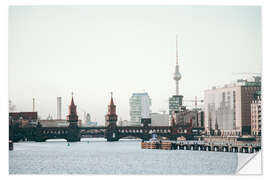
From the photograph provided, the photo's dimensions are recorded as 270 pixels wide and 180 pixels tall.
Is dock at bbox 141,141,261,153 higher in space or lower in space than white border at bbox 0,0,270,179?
lower

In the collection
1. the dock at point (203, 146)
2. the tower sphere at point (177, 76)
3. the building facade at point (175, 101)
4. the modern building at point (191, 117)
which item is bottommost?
the dock at point (203, 146)

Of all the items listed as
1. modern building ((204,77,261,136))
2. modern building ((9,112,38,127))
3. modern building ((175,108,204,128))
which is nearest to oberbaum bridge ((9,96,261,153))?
modern building ((175,108,204,128))

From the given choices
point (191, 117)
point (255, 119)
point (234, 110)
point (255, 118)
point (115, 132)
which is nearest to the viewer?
point (255, 119)

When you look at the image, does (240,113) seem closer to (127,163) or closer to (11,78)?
(127,163)

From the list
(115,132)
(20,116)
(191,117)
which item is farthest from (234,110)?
(191,117)

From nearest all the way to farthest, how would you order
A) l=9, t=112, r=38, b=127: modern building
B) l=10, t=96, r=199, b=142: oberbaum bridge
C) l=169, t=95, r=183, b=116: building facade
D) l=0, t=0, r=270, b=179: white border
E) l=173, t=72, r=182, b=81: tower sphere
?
1. l=0, t=0, r=270, b=179: white border
2. l=173, t=72, r=182, b=81: tower sphere
3. l=9, t=112, r=38, b=127: modern building
4. l=169, t=95, r=183, b=116: building facade
5. l=10, t=96, r=199, b=142: oberbaum bridge

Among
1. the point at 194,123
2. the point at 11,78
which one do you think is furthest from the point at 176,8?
the point at 194,123

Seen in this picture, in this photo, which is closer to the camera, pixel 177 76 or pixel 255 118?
→ pixel 177 76

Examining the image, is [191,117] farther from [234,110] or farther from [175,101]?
[234,110]

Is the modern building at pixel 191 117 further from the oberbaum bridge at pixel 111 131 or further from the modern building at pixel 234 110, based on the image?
the modern building at pixel 234 110

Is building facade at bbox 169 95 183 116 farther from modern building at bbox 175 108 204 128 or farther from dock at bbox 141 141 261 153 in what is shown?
modern building at bbox 175 108 204 128

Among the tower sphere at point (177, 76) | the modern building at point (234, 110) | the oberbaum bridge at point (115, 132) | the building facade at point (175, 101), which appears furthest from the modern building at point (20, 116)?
the modern building at point (234, 110)
